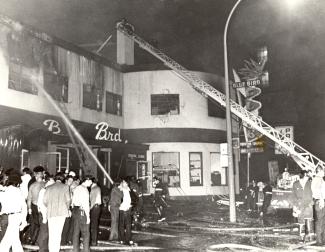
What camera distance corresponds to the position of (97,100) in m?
24.5

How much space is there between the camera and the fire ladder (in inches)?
843

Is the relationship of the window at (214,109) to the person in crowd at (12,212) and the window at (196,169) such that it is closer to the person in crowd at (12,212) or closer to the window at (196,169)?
the window at (196,169)

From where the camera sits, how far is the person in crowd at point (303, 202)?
35.9ft

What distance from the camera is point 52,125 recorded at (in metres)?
19.9

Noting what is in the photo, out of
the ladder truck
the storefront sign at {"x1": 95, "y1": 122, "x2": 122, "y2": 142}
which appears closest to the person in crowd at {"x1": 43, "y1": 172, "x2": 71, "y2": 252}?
the ladder truck

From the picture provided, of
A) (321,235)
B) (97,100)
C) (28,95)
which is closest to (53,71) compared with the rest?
(28,95)

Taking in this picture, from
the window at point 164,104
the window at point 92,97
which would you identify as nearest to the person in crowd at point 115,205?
the window at point 92,97

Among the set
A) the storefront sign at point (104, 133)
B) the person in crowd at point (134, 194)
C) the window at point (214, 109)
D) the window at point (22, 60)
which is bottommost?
the person in crowd at point (134, 194)

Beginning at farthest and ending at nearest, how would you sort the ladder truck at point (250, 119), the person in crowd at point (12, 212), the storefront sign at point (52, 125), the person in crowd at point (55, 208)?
the storefront sign at point (52, 125), the ladder truck at point (250, 119), the person in crowd at point (55, 208), the person in crowd at point (12, 212)

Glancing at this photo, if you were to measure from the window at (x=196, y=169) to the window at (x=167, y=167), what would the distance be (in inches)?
40.1

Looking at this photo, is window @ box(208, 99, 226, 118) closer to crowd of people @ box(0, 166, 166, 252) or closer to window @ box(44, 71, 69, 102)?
window @ box(44, 71, 69, 102)

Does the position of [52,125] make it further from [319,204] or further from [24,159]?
[319,204]

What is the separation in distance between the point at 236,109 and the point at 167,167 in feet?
21.7

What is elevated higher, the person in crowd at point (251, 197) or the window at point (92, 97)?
the window at point (92, 97)
